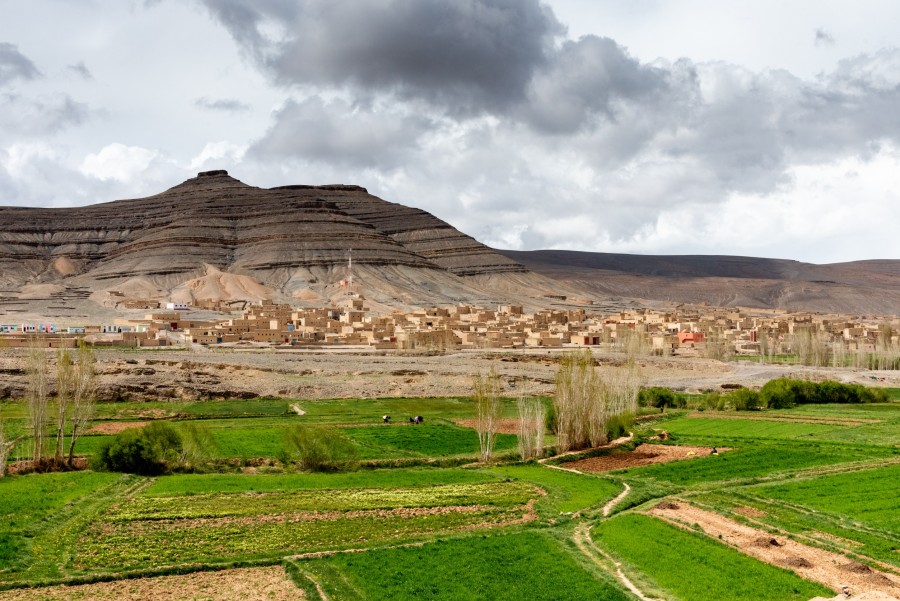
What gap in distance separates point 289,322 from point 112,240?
93.3 m

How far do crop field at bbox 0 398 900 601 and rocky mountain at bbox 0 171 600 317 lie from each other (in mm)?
110737

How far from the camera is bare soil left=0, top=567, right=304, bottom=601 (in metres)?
19.6

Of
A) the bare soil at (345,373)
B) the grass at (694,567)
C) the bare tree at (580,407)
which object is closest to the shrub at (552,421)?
the bare tree at (580,407)

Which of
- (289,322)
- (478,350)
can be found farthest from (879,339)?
(289,322)

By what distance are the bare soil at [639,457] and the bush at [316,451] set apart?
9.08 meters

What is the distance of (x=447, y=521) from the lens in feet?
86.7

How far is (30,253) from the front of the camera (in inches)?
7077

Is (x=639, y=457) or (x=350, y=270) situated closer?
(x=639, y=457)

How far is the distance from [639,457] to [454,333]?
→ 61077 millimetres

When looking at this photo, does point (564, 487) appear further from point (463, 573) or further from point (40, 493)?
point (40, 493)

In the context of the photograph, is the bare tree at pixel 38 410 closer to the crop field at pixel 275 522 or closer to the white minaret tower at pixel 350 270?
the crop field at pixel 275 522

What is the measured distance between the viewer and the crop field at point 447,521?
67.9 ft

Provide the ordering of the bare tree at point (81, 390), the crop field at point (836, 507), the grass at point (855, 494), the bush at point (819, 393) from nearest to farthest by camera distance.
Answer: the crop field at point (836, 507), the grass at point (855, 494), the bare tree at point (81, 390), the bush at point (819, 393)

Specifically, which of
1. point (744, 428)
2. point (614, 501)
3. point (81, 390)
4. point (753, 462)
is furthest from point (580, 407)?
point (81, 390)
